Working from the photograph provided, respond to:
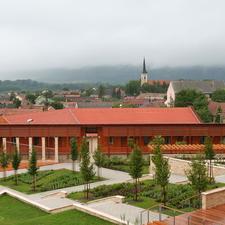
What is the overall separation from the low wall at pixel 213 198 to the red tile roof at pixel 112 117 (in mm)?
24404

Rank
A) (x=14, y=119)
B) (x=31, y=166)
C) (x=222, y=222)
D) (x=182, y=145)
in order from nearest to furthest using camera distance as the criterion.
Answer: (x=222, y=222) → (x=31, y=166) → (x=182, y=145) → (x=14, y=119)

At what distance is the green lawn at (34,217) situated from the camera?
21.2 metres

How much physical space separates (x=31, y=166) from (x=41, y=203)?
20.9 feet

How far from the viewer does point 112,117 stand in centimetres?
4719

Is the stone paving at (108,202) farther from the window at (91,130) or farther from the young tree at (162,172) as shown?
the window at (91,130)

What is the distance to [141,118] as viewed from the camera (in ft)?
153

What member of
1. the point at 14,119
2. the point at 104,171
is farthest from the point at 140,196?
the point at 14,119

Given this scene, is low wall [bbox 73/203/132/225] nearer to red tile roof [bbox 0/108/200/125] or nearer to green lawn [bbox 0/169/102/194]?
green lawn [bbox 0/169/102/194]

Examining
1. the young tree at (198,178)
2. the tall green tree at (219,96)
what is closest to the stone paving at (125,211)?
the young tree at (198,178)

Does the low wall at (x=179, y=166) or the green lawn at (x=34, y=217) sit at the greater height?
the low wall at (x=179, y=166)

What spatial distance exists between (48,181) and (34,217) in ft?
32.1

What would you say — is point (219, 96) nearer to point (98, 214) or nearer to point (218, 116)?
point (218, 116)

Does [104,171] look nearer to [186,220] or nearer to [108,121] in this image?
[108,121]

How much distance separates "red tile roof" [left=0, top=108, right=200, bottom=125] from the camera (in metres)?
45.8
